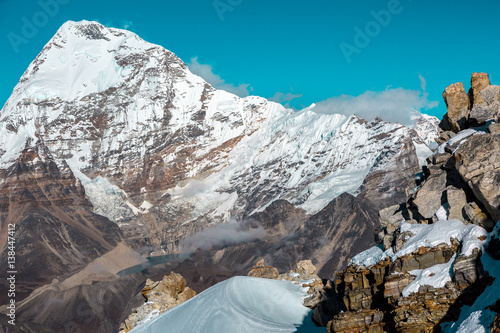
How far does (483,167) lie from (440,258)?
6.00 meters

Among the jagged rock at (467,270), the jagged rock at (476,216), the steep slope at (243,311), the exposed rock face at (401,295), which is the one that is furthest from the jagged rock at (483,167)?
the steep slope at (243,311)

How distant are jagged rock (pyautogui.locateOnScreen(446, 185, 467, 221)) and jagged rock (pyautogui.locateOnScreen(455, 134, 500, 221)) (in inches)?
39.2

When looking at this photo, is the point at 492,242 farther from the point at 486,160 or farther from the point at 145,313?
the point at 145,313

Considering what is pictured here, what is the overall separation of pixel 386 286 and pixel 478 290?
15.3 ft

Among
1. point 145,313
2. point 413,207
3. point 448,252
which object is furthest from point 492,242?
point 145,313

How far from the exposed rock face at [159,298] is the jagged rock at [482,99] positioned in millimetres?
36191

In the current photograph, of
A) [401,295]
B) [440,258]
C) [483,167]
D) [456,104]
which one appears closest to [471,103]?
[456,104]

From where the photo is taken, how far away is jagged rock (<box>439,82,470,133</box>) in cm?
4109

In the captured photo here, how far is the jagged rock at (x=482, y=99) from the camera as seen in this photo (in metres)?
38.7

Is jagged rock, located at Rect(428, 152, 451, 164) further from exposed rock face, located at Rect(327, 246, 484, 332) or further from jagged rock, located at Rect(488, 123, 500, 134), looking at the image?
exposed rock face, located at Rect(327, 246, 484, 332)

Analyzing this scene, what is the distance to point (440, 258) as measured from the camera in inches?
1128

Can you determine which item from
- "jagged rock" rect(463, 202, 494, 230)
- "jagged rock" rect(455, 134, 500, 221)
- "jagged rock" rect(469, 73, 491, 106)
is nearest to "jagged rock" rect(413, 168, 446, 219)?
"jagged rock" rect(455, 134, 500, 221)

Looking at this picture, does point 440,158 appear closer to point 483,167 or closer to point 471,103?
point 483,167

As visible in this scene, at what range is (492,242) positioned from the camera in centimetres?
2691
